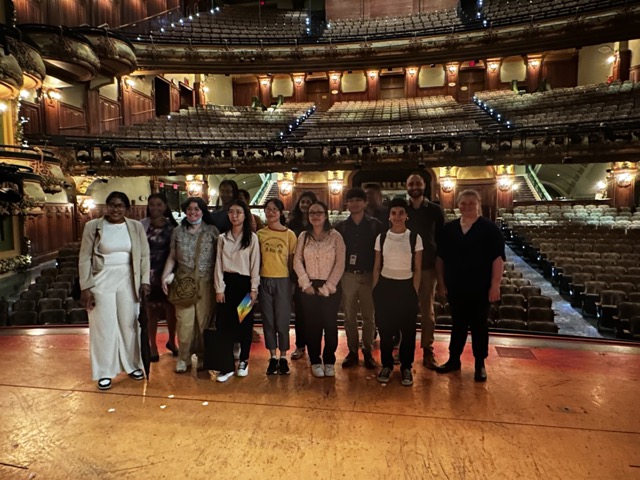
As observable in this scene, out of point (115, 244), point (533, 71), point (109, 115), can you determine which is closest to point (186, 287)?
point (115, 244)

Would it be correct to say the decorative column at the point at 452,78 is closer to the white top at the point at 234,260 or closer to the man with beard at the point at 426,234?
the man with beard at the point at 426,234

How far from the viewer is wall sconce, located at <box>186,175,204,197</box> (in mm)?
16594

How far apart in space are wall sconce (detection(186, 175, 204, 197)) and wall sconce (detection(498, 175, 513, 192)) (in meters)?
13.0

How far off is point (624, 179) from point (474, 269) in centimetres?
1539

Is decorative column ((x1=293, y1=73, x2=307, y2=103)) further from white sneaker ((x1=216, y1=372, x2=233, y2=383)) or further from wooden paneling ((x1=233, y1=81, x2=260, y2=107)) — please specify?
white sneaker ((x1=216, y1=372, x2=233, y2=383))

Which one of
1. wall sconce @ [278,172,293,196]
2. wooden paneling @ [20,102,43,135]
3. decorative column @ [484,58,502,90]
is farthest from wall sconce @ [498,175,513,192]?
wooden paneling @ [20,102,43,135]

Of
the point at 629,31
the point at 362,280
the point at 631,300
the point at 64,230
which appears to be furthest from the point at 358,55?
the point at 362,280

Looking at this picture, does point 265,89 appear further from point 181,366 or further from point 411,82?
point 181,366

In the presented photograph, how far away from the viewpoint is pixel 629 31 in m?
14.2

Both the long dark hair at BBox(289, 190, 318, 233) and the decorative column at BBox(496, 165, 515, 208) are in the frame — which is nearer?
the long dark hair at BBox(289, 190, 318, 233)

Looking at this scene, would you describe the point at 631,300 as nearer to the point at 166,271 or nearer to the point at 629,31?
the point at 166,271

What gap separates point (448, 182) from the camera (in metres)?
15.6

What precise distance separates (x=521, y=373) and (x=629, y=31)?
17827mm

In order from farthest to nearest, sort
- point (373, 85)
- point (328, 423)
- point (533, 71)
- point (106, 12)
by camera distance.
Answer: point (373, 85), point (533, 71), point (106, 12), point (328, 423)
